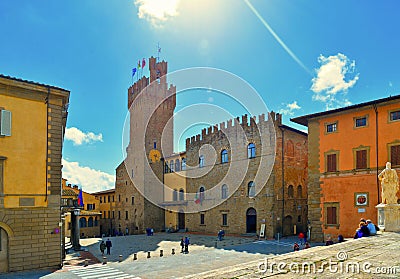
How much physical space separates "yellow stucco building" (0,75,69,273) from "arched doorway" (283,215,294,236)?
843 inches

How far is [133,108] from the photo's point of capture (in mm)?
54156

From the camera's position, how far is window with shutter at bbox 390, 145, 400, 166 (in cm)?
2211

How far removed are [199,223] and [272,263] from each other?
34990 mm

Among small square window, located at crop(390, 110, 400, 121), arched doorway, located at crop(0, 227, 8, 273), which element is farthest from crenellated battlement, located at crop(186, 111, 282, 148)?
arched doorway, located at crop(0, 227, 8, 273)

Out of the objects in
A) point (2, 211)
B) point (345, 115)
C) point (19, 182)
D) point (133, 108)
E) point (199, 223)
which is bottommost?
point (199, 223)

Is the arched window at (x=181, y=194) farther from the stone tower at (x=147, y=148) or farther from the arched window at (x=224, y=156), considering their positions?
the arched window at (x=224, y=156)

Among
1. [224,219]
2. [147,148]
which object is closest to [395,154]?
[224,219]

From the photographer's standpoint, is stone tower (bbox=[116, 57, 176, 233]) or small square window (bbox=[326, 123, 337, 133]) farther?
stone tower (bbox=[116, 57, 176, 233])

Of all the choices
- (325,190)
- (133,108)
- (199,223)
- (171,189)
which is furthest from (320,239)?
(133,108)

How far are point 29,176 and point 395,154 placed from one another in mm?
21096

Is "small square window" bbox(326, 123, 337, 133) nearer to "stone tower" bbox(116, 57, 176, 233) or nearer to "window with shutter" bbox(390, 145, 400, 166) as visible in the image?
"window with shutter" bbox(390, 145, 400, 166)

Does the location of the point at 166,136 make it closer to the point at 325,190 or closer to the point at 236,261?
the point at 325,190

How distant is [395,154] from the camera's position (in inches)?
877

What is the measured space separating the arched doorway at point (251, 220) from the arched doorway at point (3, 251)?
23003 millimetres
